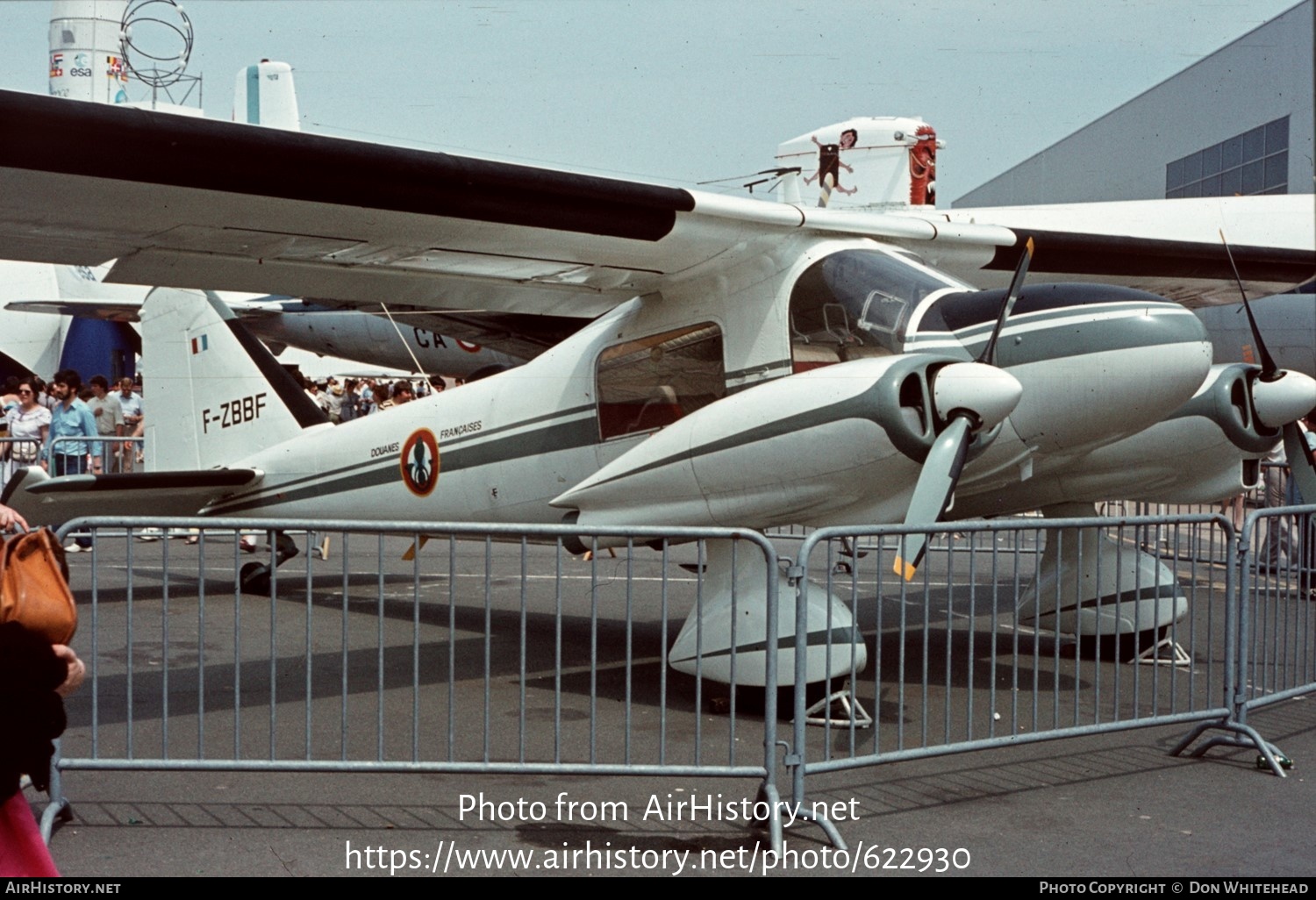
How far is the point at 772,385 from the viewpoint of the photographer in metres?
6.59

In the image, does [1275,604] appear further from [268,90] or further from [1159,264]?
[268,90]

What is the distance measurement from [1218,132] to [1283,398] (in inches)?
1094

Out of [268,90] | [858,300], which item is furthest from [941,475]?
[268,90]

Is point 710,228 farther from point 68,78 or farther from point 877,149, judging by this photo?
point 68,78

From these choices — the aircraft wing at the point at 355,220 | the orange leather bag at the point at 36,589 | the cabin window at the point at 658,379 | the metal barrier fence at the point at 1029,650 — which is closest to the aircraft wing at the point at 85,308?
the aircraft wing at the point at 355,220

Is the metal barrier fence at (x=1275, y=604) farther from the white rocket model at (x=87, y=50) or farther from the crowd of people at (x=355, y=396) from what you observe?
the white rocket model at (x=87, y=50)

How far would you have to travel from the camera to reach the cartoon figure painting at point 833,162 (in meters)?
26.0

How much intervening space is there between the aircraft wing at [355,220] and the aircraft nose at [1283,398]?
214 centimetres

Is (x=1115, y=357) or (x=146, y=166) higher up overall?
(x=146, y=166)

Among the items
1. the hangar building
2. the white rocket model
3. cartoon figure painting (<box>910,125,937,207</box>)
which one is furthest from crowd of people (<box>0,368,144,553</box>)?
the white rocket model

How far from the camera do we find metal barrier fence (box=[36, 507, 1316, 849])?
4.73 meters

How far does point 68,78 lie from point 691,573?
47011 millimetres

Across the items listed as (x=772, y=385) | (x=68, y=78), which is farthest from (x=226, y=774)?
(x=68, y=78)

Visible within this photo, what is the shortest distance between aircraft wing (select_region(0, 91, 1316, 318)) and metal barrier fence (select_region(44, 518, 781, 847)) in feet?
5.57
